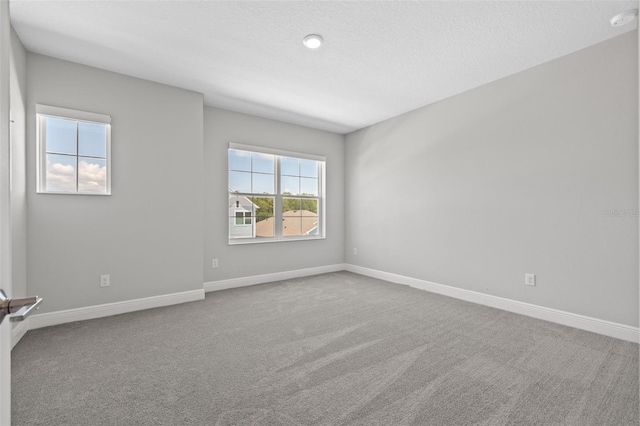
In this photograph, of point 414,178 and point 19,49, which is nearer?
point 19,49

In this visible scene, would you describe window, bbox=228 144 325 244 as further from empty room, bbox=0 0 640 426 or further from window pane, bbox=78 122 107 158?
window pane, bbox=78 122 107 158

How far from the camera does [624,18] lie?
232 centimetres

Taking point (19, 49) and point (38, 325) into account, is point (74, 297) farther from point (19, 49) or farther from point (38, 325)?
point (19, 49)

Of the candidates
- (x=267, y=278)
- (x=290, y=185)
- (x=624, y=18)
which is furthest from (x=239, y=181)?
(x=624, y=18)

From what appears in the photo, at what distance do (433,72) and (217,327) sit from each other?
3486 millimetres

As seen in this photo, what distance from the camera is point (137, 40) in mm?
2680

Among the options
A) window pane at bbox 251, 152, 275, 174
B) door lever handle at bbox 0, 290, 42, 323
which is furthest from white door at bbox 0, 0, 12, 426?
window pane at bbox 251, 152, 275, 174

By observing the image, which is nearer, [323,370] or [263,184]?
[323,370]

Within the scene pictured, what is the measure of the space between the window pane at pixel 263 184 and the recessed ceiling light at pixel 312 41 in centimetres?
239

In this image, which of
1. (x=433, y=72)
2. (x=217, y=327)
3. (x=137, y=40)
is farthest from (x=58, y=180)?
(x=433, y=72)

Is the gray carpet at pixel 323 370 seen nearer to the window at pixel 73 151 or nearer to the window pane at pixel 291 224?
the window at pixel 73 151

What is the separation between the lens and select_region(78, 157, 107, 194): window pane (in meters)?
3.11

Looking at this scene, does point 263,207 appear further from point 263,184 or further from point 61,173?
point 61,173

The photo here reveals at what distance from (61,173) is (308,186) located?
11.1 ft
